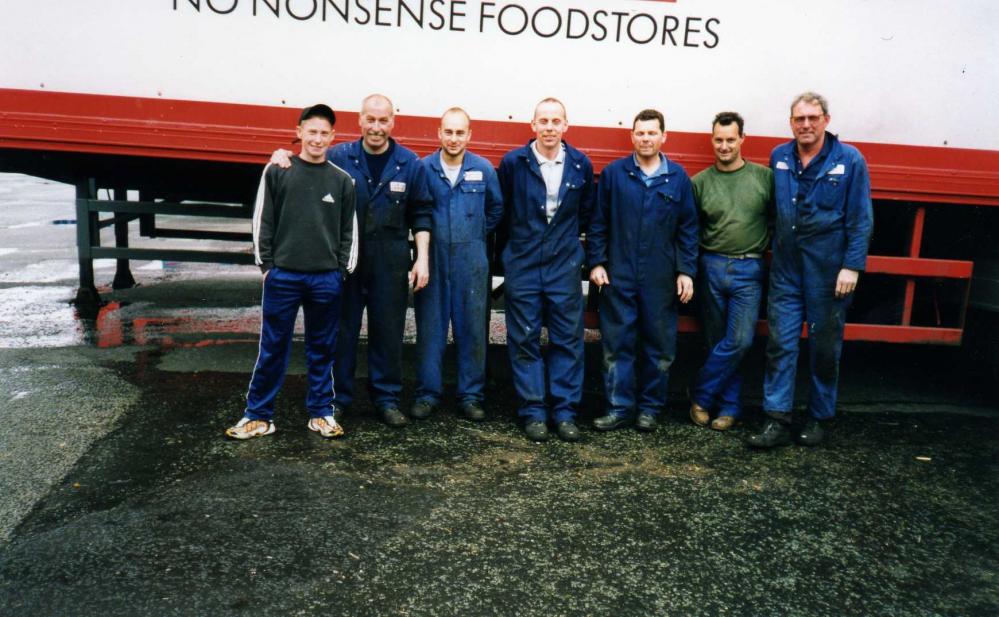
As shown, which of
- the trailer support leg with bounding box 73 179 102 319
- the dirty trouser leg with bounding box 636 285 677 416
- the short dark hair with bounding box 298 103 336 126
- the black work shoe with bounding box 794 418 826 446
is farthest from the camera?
the trailer support leg with bounding box 73 179 102 319

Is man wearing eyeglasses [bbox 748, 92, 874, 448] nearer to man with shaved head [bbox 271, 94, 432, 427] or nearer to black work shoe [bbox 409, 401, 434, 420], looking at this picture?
black work shoe [bbox 409, 401, 434, 420]

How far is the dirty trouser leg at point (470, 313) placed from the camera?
4699mm

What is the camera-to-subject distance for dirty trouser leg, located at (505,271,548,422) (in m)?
4.71

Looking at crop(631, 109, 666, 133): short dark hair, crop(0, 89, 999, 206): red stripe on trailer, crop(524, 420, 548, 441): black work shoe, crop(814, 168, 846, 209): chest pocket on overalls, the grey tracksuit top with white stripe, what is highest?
crop(631, 109, 666, 133): short dark hair

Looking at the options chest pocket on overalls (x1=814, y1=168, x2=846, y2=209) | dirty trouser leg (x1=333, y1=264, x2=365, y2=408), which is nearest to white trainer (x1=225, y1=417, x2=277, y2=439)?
dirty trouser leg (x1=333, y1=264, x2=365, y2=408)

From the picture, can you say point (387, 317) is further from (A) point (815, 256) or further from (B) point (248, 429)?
(A) point (815, 256)

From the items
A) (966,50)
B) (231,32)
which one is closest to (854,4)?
(966,50)

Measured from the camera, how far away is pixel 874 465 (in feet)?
14.3

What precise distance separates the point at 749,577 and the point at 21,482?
2921 mm

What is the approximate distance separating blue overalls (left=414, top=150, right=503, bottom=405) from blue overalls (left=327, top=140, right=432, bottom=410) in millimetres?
110

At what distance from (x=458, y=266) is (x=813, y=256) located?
5.87 feet

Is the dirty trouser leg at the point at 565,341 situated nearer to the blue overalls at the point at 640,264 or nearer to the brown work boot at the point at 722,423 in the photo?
the blue overalls at the point at 640,264

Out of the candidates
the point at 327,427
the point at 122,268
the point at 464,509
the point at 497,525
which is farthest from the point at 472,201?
the point at 122,268

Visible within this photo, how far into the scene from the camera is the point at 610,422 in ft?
15.6
